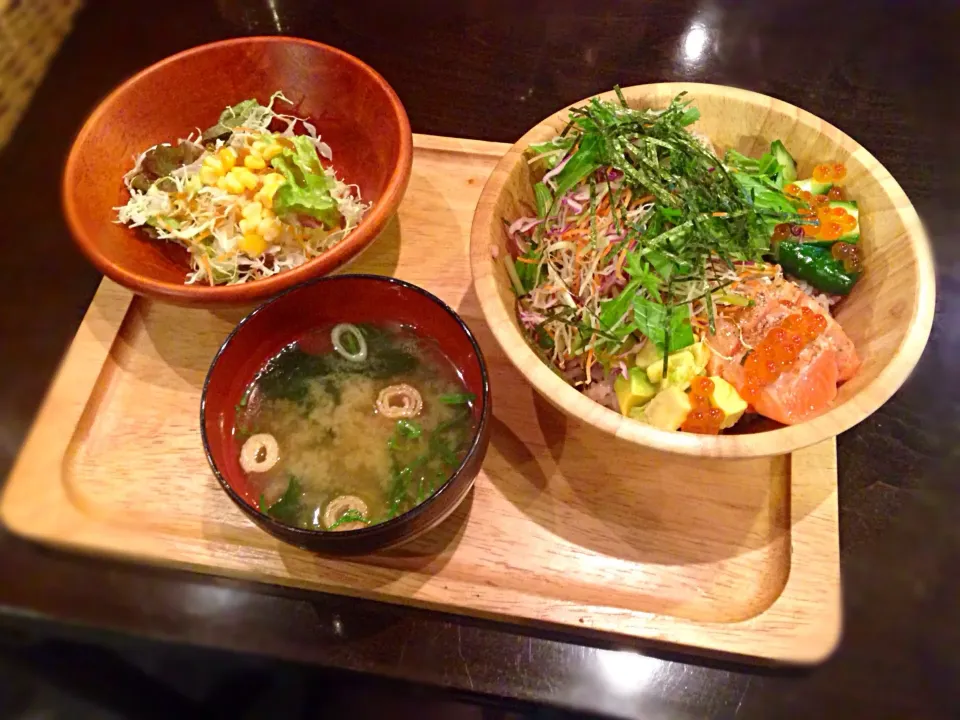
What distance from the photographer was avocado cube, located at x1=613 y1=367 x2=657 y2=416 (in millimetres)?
1415

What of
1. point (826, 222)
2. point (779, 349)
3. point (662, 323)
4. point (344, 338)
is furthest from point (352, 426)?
point (826, 222)

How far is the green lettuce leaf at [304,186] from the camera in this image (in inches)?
67.3

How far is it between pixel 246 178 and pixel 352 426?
76 cm

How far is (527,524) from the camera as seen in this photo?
57.6 inches

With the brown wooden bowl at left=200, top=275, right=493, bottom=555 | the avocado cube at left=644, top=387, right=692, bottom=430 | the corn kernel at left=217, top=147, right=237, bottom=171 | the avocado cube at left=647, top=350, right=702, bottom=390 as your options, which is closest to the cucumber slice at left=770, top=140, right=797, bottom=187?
the avocado cube at left=647, top=350, right=702, bottom=390

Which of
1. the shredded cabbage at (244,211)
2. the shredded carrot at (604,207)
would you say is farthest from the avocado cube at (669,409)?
the shredded cabbage at (244,211)

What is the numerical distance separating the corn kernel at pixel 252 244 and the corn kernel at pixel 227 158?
23cm

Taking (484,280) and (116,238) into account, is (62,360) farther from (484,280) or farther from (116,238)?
(484,280)

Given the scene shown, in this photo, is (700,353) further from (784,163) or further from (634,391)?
(784,163)

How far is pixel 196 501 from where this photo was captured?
1.53 m

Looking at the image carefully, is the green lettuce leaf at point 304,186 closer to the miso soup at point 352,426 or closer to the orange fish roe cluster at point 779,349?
the miso soup at point 352,426

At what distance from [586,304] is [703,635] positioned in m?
0.72

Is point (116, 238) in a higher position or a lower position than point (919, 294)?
lower

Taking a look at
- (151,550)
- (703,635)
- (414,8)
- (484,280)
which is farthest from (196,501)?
(414,8)
